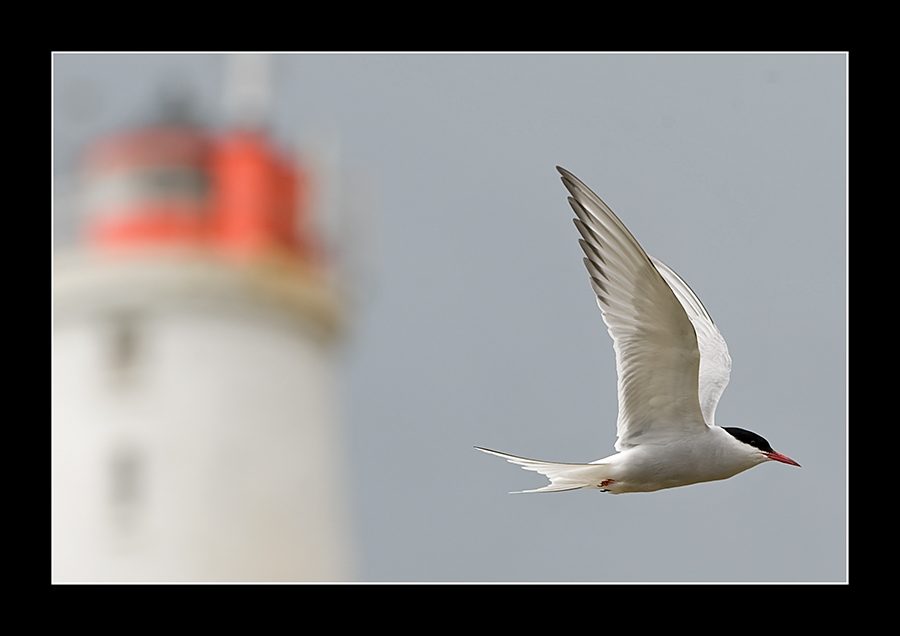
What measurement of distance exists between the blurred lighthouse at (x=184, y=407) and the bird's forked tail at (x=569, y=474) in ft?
28.6

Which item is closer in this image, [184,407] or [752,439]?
[752,439]

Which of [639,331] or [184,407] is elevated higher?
[639,331]

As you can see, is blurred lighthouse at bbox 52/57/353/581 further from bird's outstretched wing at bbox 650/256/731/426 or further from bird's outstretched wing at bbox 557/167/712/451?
bird's outstretched wing at bbox 557/167/712/451

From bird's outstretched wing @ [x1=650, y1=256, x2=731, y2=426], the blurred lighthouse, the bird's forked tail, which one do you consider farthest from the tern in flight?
the blurred lighthouse

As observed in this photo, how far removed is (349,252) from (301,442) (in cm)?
213

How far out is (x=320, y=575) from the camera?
13.3m

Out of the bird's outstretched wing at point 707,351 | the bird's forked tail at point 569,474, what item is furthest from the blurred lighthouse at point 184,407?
the bird's forked tail at point 569,474

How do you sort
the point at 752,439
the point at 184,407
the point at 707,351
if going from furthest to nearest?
the point at 184,407 < the point at 707,351 < the point at 752,439

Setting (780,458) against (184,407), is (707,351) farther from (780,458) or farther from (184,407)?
(184,407)

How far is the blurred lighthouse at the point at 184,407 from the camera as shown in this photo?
39.5 ft

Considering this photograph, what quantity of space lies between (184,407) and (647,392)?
8.91 meters

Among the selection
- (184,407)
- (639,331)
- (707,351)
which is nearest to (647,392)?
(639,331)

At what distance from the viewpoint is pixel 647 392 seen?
3.64 meters

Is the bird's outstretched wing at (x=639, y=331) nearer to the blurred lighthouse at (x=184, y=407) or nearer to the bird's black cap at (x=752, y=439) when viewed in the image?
the bird's black cap at (x=752, y=439)
